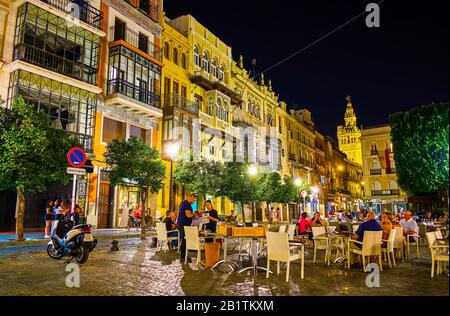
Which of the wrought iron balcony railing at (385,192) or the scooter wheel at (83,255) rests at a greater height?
the wrought iron balcony railing at (385,192)

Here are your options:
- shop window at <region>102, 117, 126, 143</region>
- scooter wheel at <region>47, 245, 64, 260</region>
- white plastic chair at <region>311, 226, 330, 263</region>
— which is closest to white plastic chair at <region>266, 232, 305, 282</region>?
white plastic chair at <region>311, 226, 330, 263</region>

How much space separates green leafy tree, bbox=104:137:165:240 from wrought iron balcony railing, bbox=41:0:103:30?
27.9ft

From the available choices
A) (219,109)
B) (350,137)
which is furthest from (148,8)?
(350,137)

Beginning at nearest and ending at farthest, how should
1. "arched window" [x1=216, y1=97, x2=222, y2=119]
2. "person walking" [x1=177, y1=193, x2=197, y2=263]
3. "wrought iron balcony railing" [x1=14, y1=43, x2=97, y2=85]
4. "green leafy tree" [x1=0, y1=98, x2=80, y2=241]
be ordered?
"person walking" [x1=177, y1=193, x2=197, y2=263]
"green leafy tree" [x1=0, y1=98, x2=80, y2=241]
"wrought iron balcony railing" [x1=14, y1=43, x2=97, y2=85]
"arched window" [x1=216, y1=97, x2=222, y2=119]

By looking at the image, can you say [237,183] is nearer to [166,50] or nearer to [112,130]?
[112,130]

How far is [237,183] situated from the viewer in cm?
2403

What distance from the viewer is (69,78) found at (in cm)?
1909

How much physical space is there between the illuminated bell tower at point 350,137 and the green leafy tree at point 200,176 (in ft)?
280

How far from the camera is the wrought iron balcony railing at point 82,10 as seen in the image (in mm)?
19922

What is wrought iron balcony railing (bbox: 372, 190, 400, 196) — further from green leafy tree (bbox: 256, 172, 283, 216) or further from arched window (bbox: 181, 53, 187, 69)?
arched window (bbox: 181, 53, 187, 69)

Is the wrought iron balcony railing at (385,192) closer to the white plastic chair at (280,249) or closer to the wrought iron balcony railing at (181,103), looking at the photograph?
the wrought iron balcony railing at (181,103)

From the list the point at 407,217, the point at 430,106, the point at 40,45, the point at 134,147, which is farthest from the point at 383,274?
the point at 40,45

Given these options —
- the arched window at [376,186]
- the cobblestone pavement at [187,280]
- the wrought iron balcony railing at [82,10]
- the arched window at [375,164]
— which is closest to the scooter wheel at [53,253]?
the cobblestone pavement at [187,280]

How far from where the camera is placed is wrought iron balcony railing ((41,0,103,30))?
1992 centimetres
